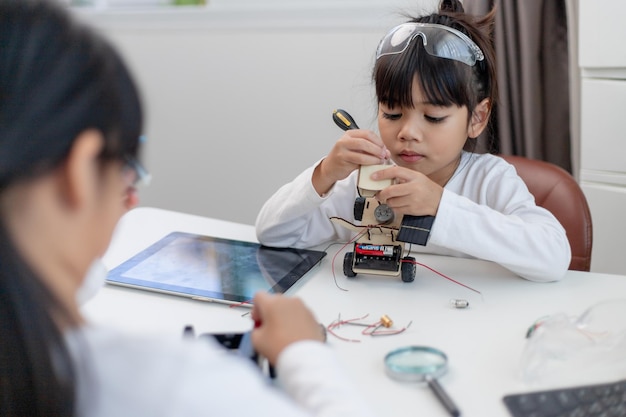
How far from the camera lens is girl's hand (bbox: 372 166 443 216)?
1132 millimetres

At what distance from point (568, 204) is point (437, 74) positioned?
0.38m

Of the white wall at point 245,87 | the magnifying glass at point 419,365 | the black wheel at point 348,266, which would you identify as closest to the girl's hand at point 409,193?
the black wheel at point 348,266

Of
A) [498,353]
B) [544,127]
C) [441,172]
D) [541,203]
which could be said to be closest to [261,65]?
[544,127]

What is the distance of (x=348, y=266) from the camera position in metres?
1.16

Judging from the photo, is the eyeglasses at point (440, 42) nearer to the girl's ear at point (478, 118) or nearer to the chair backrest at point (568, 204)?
the girl's ear at point (478, 118)

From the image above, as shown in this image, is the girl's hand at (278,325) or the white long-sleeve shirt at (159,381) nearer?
the white long-sleeve shirt at (159,381)

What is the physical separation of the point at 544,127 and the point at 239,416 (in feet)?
5.43

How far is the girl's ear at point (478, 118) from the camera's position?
1391 mm

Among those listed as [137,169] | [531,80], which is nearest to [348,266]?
[137,169]

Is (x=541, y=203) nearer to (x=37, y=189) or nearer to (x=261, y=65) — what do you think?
(x=37, y=189)

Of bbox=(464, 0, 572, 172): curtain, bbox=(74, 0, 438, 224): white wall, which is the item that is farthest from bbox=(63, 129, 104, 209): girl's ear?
bbox=(74, 0, 438, 224): white wall

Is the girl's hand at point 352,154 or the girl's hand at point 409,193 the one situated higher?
the girl's hand at point 352,154

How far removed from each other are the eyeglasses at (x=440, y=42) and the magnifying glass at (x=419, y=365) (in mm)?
645

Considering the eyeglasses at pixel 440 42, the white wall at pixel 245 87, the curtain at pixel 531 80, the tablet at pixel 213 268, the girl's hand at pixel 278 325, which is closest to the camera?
the girl's hand at pixel 278 325
